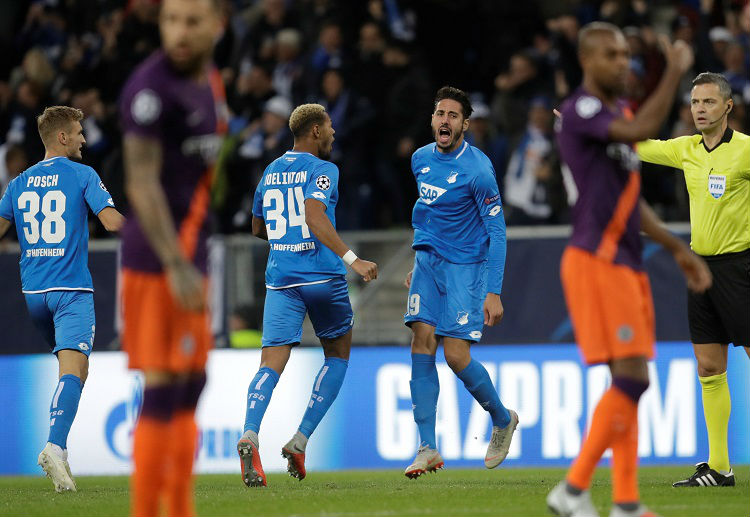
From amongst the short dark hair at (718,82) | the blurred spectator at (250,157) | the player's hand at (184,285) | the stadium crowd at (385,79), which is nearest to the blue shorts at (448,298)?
the short dark hair at (718,82)

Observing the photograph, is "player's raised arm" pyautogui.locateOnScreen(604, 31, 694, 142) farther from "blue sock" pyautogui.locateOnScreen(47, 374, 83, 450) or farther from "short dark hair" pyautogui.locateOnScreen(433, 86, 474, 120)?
"blue sock" pyautogui.locateOnScreen(47, 374, 83, 450)

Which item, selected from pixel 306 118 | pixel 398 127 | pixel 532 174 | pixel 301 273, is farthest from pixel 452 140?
pixel 398 127

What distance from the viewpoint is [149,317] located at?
5.24 meters

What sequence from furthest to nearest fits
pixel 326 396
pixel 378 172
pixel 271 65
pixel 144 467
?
pixel 271 65 < pixel 378 172 < pixel 326 396 < pixel 144 467

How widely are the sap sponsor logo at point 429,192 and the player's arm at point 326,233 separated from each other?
78 cm

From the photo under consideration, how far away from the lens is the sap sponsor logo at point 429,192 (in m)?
9.31

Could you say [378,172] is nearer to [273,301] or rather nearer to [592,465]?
[273,301]

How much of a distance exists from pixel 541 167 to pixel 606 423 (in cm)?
Answer: 859

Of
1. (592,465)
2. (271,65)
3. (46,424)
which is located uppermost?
(271,65)

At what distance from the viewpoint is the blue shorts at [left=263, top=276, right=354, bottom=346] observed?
30.3 ft

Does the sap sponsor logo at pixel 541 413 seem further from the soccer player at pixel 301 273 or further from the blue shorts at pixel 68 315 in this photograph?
the blue shorts at pixel 68 315

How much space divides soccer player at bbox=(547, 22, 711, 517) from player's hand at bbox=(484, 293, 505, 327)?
284 cm

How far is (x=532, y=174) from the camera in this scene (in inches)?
565

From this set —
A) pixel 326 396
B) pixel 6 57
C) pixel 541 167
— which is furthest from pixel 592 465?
pixel 6 57
